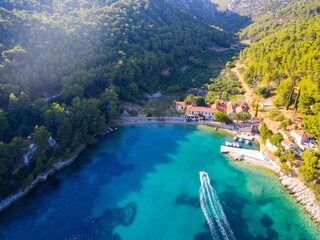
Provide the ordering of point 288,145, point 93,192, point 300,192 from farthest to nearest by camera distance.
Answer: point 288,145 → point 93,192 → point 300,192

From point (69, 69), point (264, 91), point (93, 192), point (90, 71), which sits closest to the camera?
point (93, 192)

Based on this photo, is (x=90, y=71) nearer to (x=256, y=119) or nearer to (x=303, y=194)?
(x=256, y=119)

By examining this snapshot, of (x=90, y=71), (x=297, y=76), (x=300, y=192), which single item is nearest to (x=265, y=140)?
(x=300, y=192)

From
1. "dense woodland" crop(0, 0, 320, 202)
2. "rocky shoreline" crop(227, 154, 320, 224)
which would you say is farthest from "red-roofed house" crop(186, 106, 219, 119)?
"rocky shoreline" crop(227, 154, 320, 224)

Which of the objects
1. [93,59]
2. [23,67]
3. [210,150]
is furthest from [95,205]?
[93,59]

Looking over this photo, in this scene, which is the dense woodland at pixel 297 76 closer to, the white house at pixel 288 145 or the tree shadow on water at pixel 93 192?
the white house at pixel 288 145

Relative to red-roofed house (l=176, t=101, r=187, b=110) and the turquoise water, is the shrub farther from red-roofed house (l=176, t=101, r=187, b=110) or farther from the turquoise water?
the turquoise water

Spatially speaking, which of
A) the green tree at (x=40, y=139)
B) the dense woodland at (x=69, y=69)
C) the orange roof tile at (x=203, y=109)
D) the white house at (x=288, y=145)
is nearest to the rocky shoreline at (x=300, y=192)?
the white house at (x=288, y=145)
